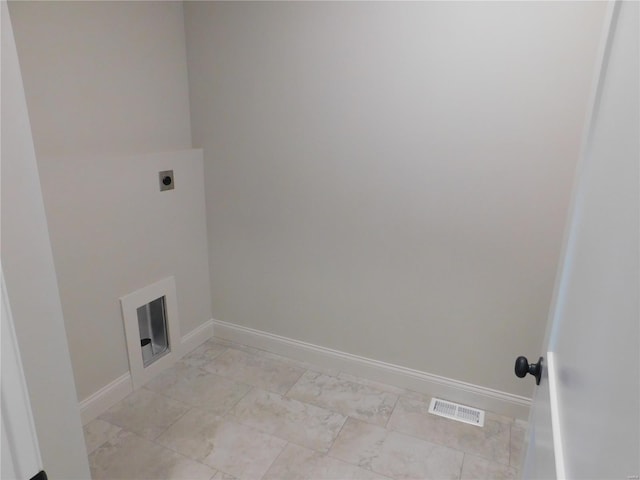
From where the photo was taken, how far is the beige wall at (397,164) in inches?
74.5

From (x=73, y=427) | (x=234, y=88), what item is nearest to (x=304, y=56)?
(x=234, y=88)

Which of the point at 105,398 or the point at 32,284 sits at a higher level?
the point at 32,284

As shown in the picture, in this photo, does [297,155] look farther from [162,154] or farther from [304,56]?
[162,154]

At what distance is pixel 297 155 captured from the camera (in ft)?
7.95

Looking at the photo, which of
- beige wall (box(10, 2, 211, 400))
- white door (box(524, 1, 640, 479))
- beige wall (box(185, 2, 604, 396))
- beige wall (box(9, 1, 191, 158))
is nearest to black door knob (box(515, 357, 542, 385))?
white door (box(524, 1, 640, 479))

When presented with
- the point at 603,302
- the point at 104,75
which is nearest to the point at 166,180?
the point at 104,75

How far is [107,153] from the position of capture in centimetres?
218

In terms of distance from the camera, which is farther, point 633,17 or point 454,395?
point 454,395

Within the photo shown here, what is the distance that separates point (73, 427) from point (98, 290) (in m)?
1.09

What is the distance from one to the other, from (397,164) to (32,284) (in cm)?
169

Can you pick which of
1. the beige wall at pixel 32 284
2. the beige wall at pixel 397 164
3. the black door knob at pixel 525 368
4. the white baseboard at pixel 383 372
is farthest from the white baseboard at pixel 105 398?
the black door knob at pixel 525 368

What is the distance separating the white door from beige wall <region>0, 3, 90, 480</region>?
113 centimetres

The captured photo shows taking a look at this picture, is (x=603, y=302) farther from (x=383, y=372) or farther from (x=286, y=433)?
(x=383, y=372)

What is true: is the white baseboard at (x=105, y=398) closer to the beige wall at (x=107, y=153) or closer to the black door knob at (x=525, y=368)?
the beige wall at (x=107, y=153)
